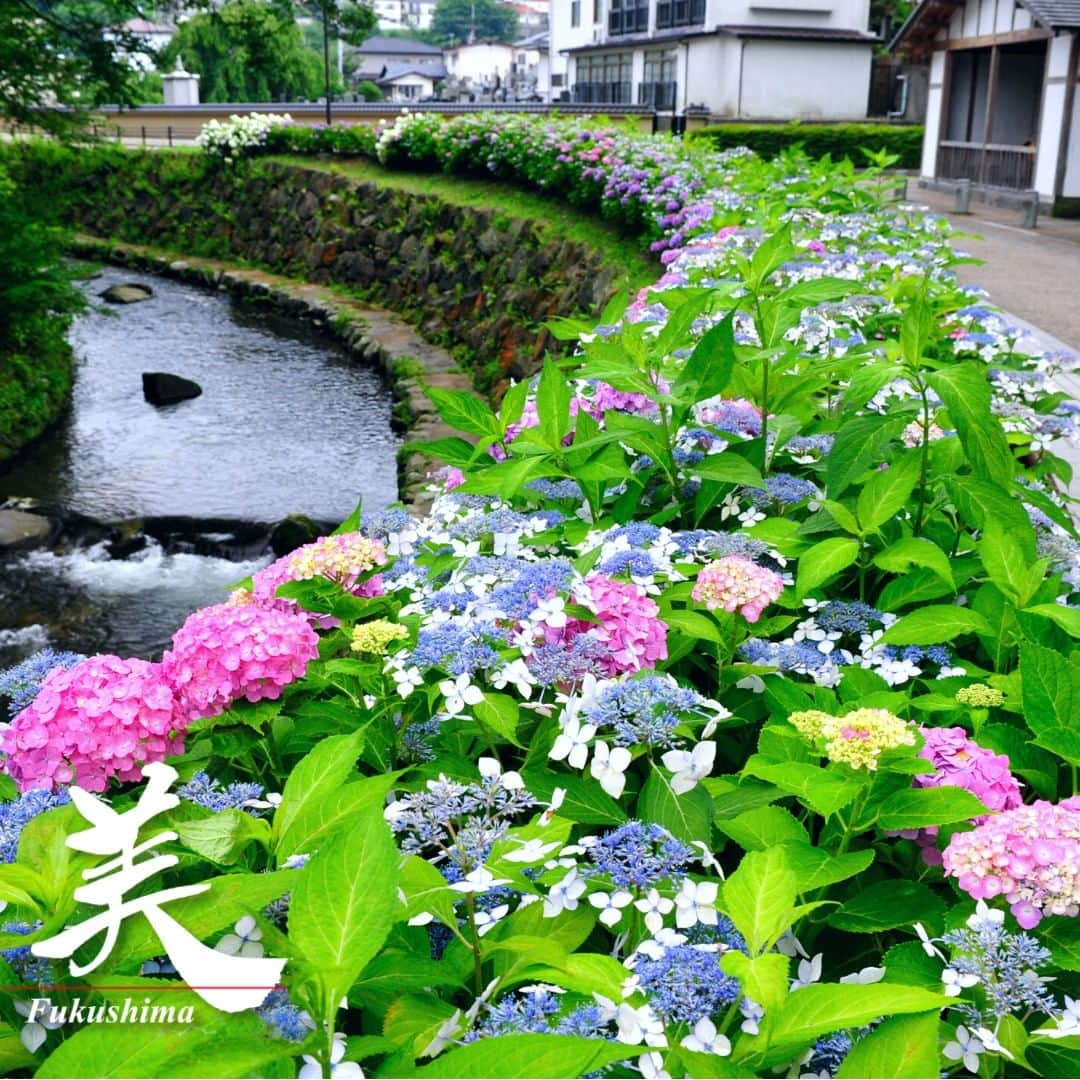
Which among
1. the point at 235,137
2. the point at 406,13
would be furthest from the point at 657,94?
the point at 406,13

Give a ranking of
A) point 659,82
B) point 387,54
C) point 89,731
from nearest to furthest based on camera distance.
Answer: point 89,731, point 659,82, point 387,54

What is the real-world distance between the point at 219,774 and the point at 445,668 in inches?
16.4

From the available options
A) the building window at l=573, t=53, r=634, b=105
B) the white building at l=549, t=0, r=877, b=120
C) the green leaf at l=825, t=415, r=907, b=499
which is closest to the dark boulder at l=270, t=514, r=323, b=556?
the green leaf at l=825, t=415, r=907, b=499

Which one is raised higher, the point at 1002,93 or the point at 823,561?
the point at 1002,93

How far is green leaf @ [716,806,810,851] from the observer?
4.71 feet

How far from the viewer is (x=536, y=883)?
51.0 inches

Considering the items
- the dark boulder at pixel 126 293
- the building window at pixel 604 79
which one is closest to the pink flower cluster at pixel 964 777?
the dark boulder at pixel 126 293

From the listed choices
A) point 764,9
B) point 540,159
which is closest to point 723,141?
point 764,9

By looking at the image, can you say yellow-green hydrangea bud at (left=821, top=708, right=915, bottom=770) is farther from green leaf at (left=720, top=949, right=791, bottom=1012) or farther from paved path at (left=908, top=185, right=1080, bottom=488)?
paved path at (left=908, top=185, right=1080, bottom=488)

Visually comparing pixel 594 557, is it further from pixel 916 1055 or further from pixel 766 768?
pixel 916 1055

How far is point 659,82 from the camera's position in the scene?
3547cm

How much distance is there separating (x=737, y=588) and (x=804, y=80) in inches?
1356

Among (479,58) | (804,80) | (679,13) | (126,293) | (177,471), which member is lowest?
(177,471)

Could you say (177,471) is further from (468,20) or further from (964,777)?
(468,20)
